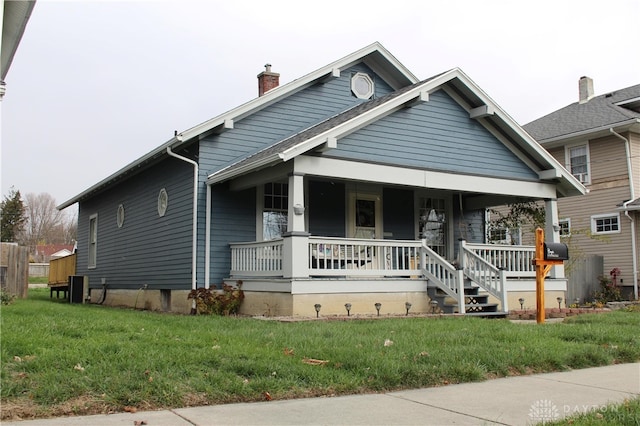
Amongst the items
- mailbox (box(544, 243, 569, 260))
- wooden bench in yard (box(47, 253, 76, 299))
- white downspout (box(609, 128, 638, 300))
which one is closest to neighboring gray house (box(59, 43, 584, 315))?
mailbox (box(544, 243, 569, 260))

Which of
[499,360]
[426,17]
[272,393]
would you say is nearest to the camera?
[272,393]

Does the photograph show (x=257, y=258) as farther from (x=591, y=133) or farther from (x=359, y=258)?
(x=591, y=133)

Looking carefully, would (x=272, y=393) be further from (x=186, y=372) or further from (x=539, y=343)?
(x=539, y=343)

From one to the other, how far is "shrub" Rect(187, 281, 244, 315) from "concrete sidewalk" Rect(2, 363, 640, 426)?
26.7ft

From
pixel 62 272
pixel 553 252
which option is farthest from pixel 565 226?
pixel 62 272

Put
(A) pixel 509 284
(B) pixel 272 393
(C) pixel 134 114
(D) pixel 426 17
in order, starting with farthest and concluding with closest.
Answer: (C) pixel 134 114, (A) pixel 509 284, (D) pixel 426 17, (B) pixel 272 393

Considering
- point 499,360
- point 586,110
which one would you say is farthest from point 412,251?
point 586,110

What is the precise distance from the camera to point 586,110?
25531mm

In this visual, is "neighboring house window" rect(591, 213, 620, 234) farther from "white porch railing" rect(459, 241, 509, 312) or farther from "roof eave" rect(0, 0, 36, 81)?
"roof eave" rect(0, 0, 36, 81)

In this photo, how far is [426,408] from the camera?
503 centimetres

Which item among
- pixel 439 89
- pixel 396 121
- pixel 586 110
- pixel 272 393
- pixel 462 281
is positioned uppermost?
pixel 586 110

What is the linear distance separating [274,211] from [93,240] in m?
10.1

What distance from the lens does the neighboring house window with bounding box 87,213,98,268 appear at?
72.3 ft

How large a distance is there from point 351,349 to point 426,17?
7.49 metres
